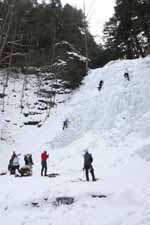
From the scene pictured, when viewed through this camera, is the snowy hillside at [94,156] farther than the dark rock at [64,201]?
No

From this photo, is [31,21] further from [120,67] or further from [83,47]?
[120,67]

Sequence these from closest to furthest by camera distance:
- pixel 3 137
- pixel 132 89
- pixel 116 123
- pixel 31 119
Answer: pixel 116 123, pixel 132 89, pixel 3 137, pixel 31 119

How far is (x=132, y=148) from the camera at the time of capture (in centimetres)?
2136

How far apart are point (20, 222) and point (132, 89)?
18.1 meters

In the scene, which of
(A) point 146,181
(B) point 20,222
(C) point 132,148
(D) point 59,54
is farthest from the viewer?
(D) point 59,54

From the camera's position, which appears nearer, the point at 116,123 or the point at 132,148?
the point at 132,148

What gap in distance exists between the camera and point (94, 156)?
2220cm

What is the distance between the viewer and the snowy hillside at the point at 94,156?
40.5ft

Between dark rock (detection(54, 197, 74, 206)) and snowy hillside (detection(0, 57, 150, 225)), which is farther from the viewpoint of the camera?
dark rock (detection(54, 197, 74, 206))

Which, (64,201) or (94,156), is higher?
(94,156)

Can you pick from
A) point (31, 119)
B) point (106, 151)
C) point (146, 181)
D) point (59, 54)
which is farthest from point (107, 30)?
point (146, 181)

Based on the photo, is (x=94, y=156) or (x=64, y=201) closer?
(x=64, y=201)

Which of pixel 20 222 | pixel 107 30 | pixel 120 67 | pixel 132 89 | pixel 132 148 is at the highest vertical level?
pixel 107 30

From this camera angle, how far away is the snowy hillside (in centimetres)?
1234
